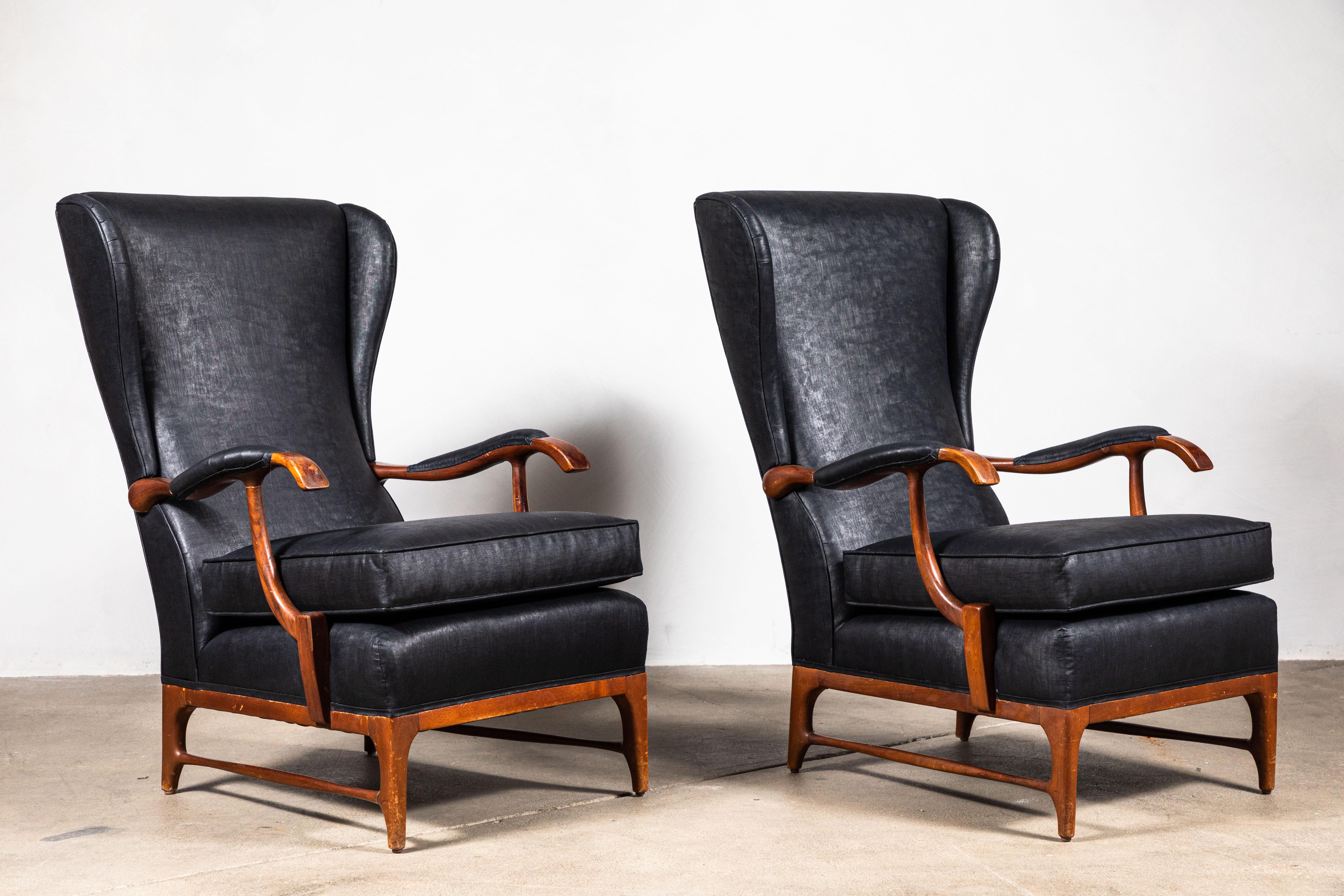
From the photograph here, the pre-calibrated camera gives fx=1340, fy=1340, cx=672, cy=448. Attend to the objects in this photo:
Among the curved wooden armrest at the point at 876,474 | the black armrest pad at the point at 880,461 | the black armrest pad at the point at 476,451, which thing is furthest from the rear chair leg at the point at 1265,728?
the black armrest pad at the point at 476,451

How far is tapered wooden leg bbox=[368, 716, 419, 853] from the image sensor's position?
2055 millimetres

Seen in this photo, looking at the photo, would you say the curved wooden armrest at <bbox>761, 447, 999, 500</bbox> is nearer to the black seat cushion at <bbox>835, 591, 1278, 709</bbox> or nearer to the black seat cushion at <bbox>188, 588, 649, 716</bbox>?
the black seat cushion at <bbox>835, 591, 1278, 709</bbox>

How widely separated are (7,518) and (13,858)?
6.80 feet

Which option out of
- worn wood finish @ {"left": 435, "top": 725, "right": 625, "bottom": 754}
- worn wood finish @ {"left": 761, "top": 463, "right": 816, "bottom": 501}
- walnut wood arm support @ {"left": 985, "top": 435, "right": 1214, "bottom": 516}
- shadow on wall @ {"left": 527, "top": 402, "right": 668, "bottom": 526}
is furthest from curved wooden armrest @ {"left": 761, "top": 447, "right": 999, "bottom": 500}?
shadow on wall @ {"left": 527, "top": 402, "right": 668, "bottom": 526}

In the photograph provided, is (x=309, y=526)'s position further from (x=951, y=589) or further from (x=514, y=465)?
(x=951, y=589)

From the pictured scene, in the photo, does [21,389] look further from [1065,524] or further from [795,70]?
[1065,524]

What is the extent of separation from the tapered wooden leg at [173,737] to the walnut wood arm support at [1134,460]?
1.55 meters

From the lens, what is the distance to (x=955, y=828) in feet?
7.24

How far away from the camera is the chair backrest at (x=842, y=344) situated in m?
2.53

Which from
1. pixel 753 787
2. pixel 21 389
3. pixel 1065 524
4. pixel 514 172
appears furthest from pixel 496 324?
pixel 1065 524

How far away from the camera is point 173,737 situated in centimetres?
249

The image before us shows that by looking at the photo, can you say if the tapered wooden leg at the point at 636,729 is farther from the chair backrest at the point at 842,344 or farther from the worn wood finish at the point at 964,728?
the worn wood finish at the point at 964,728

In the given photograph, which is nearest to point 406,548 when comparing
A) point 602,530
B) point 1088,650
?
point 602,530

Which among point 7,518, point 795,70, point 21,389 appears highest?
point 795,70
